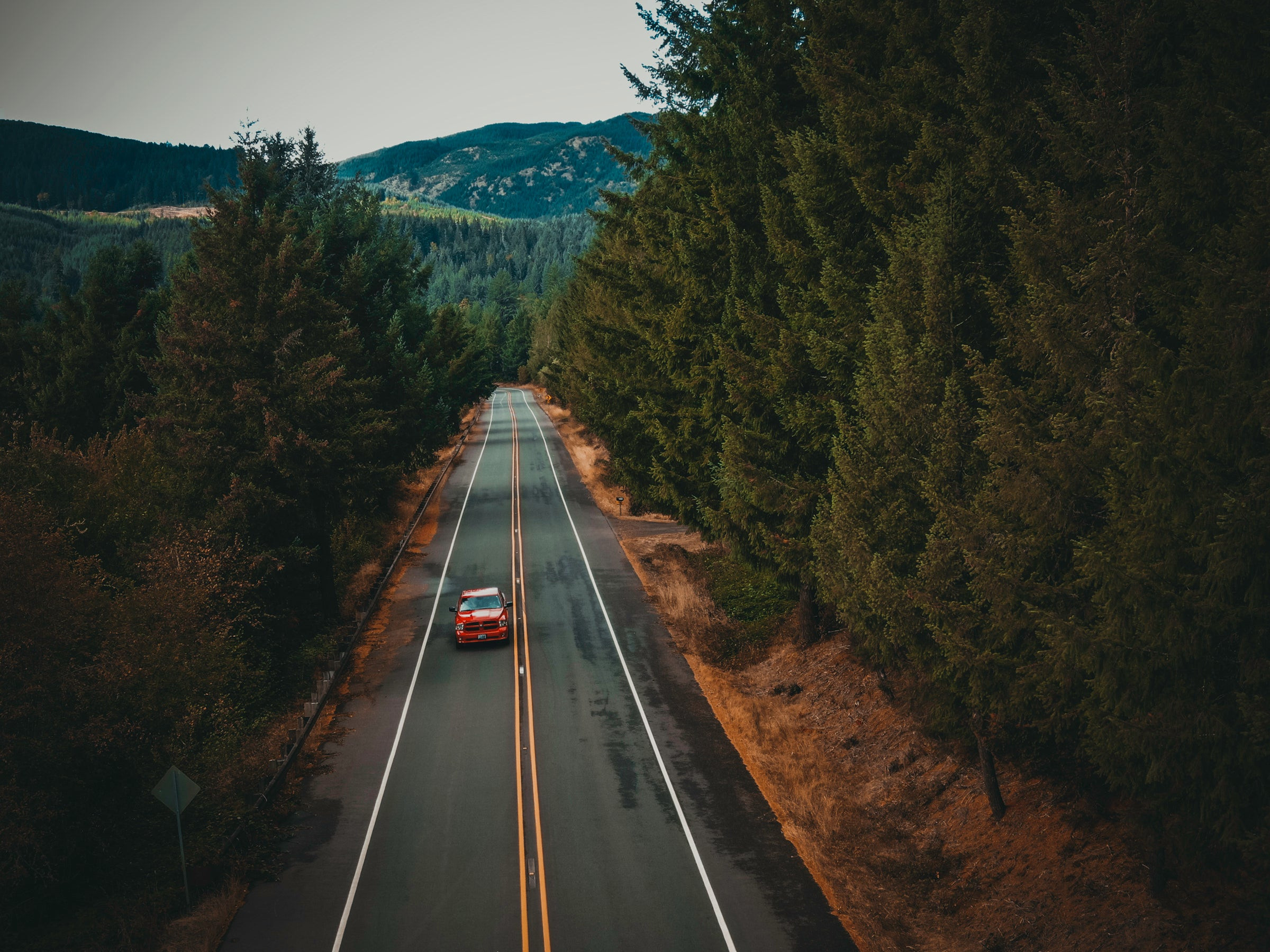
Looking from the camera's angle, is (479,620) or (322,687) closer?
(322,687)

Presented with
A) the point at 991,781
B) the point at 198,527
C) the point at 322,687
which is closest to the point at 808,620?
the point at 991,781

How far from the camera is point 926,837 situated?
45.4 ft

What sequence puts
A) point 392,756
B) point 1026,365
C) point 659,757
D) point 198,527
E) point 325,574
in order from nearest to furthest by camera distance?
point 1026,365 → point 659,757 → point 392,756 → point 198,527 → point 325,574

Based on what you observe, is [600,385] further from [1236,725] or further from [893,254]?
[1236,725]

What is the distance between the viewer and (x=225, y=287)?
2428 centimetres

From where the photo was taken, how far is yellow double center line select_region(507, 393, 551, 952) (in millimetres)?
12883

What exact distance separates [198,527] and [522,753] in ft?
37.3

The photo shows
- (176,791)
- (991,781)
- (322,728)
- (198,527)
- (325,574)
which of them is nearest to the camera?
(176,791)

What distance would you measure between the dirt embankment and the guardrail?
9960 millimetres

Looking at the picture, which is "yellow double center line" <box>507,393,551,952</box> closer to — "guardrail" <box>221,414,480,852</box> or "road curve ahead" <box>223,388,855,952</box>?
"road curve ahead" <box>223,388,855,952</box>

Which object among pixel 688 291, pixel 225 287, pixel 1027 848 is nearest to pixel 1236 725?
pixel 1027 848

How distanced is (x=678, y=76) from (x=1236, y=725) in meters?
22.1

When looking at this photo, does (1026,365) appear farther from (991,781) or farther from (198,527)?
(198,527)

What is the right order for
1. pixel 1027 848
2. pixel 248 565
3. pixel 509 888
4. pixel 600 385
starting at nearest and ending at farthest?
pixel 1027 848 < pixel 509 888 < pixel 248 565 < pixel 600 385
